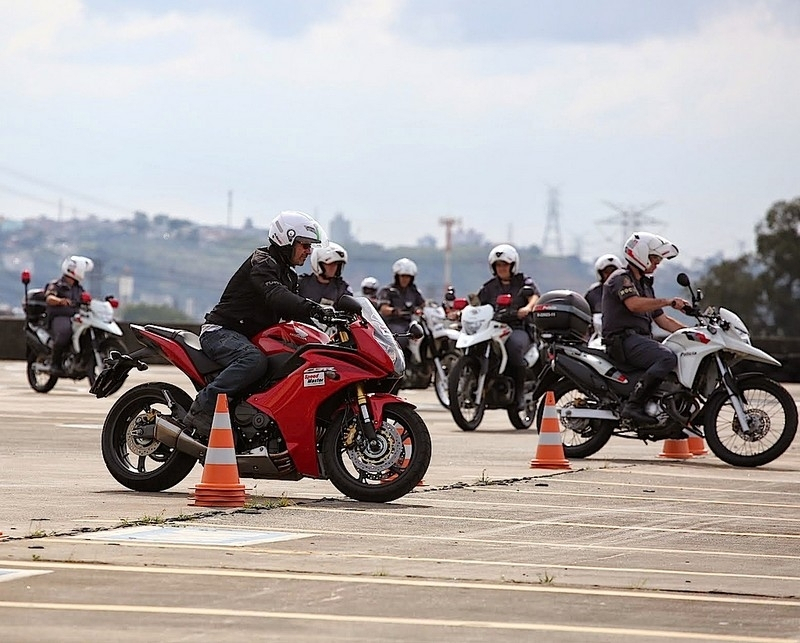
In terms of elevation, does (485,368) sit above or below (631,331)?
below

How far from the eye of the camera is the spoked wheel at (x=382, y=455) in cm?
1231

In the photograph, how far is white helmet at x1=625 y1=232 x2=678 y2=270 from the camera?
17156 millimetres

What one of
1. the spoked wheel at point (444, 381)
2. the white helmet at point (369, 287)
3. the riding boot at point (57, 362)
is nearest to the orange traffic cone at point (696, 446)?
the spoked wheel at point (444, 381)

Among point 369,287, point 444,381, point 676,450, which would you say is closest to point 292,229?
point 676,450

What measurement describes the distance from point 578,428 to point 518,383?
14.9ft

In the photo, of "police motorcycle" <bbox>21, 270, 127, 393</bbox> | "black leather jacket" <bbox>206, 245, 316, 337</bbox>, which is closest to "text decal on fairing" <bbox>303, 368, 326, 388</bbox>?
"black leather jacket" <bbox>206, 245, 316, 337</bbox>

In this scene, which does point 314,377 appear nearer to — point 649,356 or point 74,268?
point 649,356

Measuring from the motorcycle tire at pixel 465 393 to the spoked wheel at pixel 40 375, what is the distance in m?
8.45

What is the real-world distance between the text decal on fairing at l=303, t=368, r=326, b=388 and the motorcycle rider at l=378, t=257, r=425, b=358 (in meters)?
14.1

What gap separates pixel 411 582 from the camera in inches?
342

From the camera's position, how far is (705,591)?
8695 millimetres

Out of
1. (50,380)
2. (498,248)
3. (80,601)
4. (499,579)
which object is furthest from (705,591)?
(50,380)

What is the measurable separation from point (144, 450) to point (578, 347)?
234 inches

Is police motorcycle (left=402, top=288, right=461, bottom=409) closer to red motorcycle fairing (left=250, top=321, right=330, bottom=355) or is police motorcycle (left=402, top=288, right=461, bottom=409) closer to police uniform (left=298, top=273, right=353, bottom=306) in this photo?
police uniform (left=298, top=273, right=353, bottom=306)
